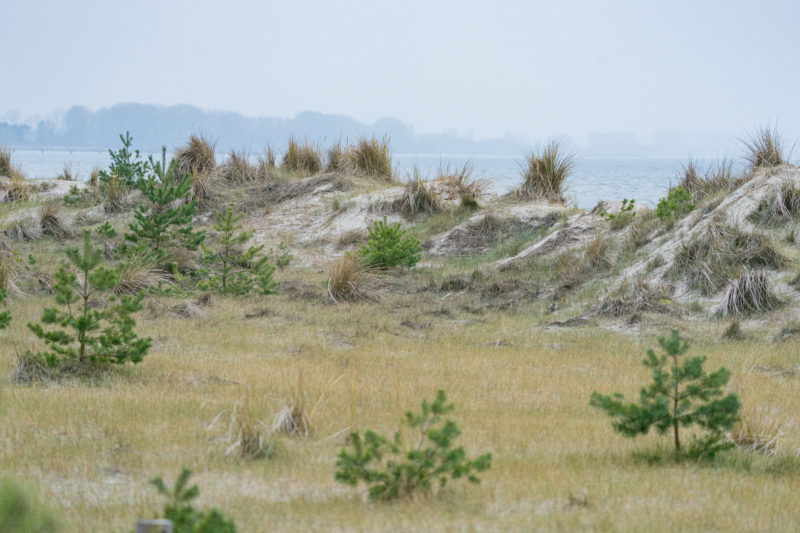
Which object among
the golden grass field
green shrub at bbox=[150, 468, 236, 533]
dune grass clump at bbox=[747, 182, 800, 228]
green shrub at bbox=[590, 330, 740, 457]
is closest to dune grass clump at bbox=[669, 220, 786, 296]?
dune grass clump at bbox=[747, 182, 800, 228]

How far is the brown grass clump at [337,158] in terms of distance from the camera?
22.4 metres

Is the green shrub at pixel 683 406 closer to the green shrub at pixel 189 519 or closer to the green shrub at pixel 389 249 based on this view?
the green shrub at pixel 189 519

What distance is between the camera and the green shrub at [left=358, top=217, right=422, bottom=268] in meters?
14.2

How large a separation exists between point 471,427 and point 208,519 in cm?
323

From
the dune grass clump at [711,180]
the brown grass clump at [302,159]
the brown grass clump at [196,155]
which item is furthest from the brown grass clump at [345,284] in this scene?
the brown grass clump at [302,159]

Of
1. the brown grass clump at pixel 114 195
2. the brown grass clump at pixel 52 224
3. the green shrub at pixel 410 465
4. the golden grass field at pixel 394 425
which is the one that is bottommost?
the golden grass field at pixel 394 425

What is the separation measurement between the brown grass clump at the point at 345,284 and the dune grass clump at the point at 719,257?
188 inches

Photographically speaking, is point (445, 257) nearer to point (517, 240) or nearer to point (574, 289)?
point (517, 240)

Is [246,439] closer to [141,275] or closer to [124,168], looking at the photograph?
[141,275]

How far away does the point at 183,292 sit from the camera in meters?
12.5

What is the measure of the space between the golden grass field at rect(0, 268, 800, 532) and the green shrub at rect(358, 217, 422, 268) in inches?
135

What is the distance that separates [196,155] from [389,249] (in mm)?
10266

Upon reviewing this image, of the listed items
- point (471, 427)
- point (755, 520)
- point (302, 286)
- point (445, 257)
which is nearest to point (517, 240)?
point (445, 257)

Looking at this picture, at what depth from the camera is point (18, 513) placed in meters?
2.14
